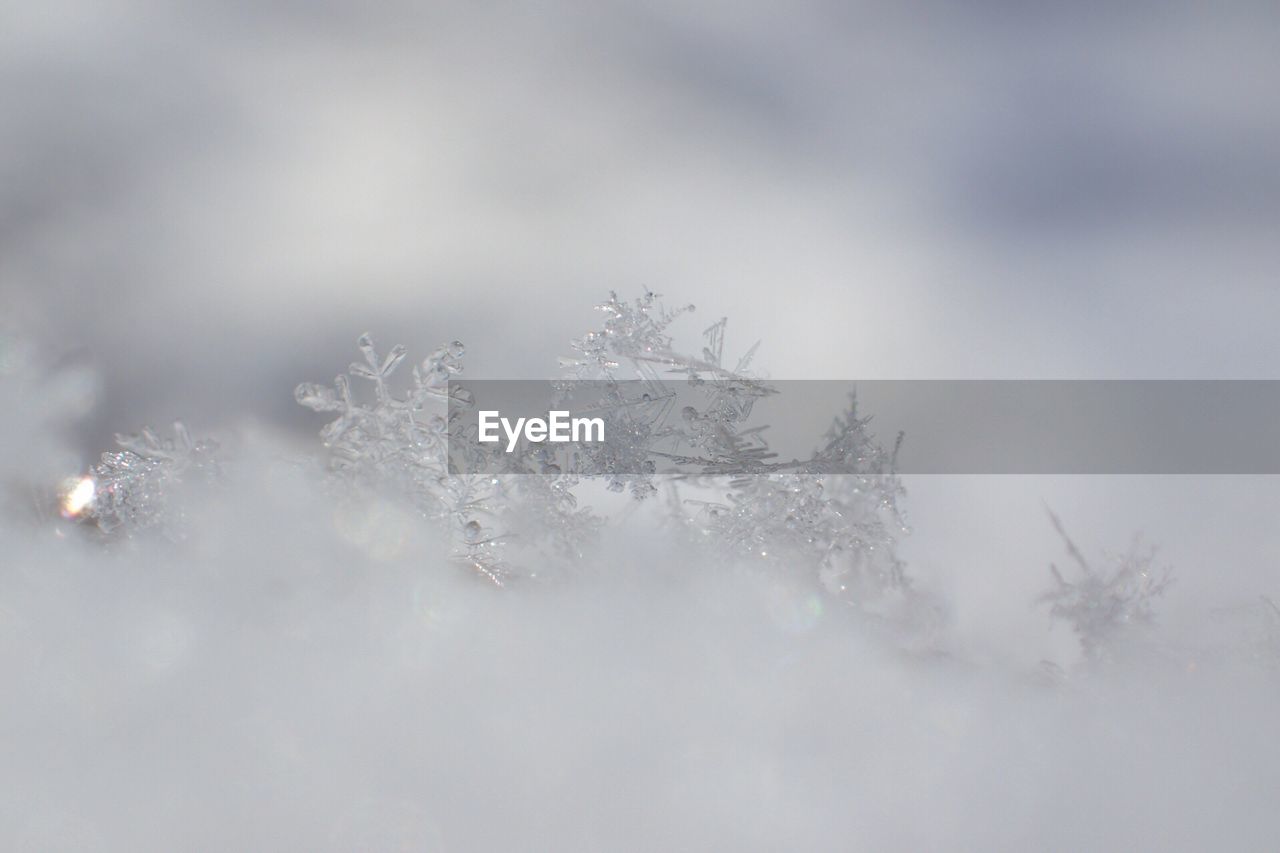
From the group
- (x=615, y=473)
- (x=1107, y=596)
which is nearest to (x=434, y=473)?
(x=615, y=473)

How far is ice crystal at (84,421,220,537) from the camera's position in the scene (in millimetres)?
2744

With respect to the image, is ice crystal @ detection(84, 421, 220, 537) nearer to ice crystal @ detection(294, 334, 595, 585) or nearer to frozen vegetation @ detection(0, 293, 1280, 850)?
frozen vegetation @ detection(0, 293, 1280, 850)

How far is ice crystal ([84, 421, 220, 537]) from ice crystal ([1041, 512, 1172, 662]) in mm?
2920

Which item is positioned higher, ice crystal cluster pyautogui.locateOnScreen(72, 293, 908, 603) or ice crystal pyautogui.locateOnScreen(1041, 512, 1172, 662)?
ice crystal cluster pyautogui.locateOnScreen(72, 293, 908, 603)

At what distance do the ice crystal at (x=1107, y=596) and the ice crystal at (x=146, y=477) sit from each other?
2.92m

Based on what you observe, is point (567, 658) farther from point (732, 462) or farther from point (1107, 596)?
point (1107, 596)

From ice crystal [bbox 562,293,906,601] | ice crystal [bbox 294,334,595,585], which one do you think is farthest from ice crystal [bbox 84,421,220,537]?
ice crystal [bbox 562,293,906,601]

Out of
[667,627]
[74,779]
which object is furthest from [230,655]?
[667,627]

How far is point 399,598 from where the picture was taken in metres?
2.38

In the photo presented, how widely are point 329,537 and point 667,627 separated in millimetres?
1078

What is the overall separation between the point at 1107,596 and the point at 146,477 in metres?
3.28

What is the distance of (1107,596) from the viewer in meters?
2.80

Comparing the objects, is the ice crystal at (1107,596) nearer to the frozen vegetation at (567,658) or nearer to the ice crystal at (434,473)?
the frozen vegetation at (567,658)

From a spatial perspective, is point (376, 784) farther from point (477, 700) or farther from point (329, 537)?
point (329, 537)
